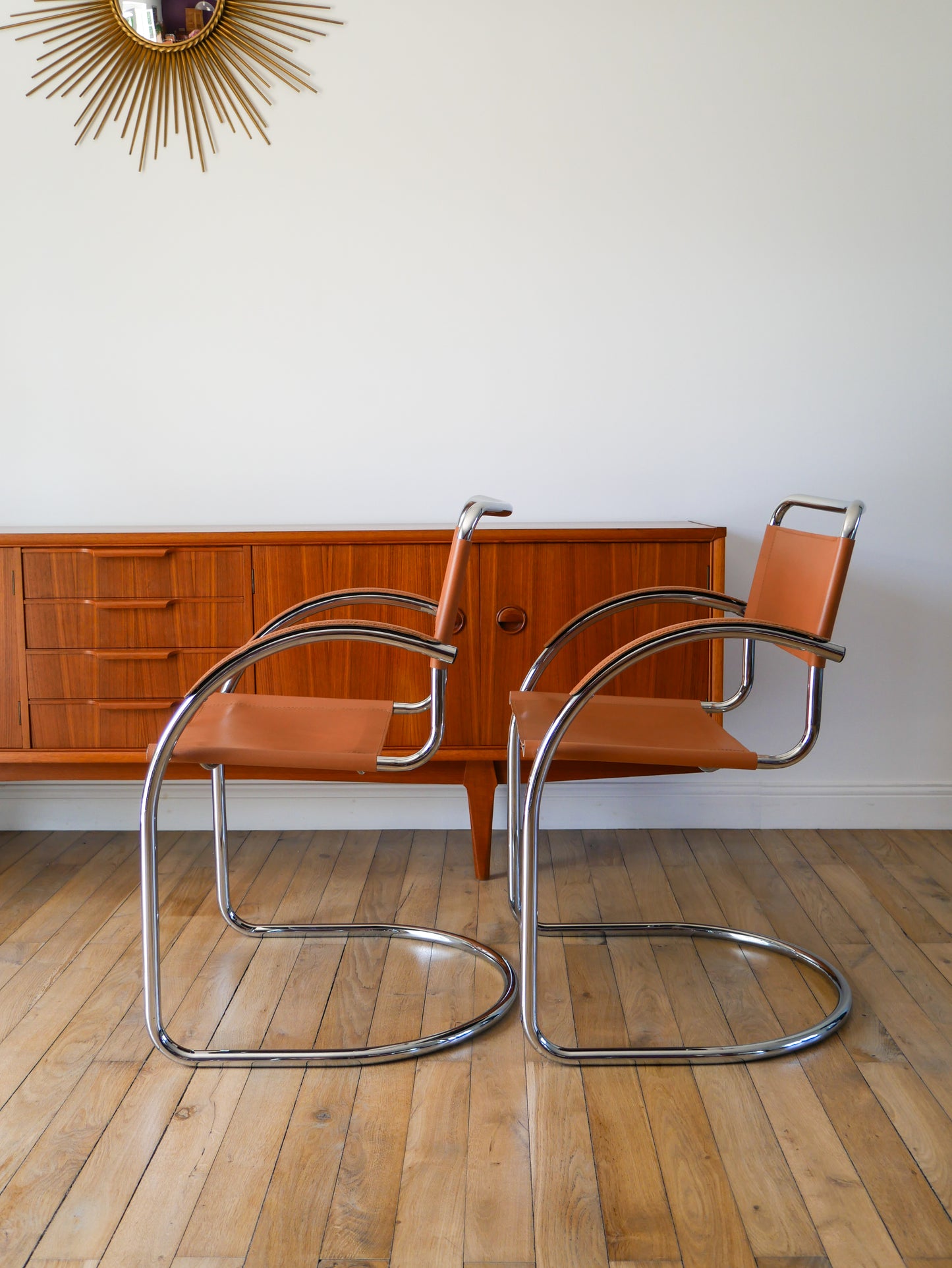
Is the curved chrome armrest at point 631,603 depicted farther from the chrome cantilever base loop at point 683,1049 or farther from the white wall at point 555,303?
the white wall at point 555,303

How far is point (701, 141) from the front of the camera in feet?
8.14


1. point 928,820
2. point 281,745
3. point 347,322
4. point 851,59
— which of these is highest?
point 851,59

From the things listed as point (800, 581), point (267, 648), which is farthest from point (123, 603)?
point (800, 581)

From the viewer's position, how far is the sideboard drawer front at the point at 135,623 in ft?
7.29

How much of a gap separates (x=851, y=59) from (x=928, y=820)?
1.82 m

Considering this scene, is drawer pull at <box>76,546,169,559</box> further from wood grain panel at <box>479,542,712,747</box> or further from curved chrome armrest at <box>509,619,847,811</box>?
curved chrome armrest at <box>509,619,847,811</box>

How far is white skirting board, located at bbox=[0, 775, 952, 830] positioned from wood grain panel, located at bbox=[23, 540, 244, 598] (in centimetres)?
64

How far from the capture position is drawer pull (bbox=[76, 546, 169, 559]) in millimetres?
2199

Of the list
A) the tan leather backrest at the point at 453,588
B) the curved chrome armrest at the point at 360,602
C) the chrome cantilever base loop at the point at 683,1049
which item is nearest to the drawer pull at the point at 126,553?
the curved chrome armrest at the point at 360,602

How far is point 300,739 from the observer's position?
1612 millimetres

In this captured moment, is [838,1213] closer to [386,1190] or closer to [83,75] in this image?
[386,1190]

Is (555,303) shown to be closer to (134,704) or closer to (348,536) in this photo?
(348,536)

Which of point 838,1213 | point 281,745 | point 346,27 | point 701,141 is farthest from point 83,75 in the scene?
point 838,1213

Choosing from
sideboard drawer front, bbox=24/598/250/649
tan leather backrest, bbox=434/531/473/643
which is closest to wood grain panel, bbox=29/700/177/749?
sideboard drawer front, bbox=24/598/250/649
